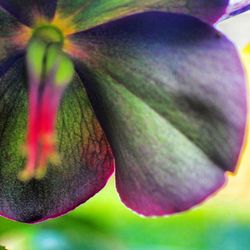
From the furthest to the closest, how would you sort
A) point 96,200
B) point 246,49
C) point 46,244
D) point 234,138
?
point 96,200
point 46,244
point 246,49
point 234,138

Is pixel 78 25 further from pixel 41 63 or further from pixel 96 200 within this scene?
pixel 96 200

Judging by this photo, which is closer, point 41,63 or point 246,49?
point 41,63

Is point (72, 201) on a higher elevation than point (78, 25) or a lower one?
lower

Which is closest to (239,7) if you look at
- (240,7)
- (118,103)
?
(240,7)

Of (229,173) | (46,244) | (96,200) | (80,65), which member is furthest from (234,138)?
(96,200)

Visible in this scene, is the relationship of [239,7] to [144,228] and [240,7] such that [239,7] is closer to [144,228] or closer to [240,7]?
[240,7]

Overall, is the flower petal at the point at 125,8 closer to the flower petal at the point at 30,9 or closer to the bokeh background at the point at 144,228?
the flower petal at the point at 30,9
